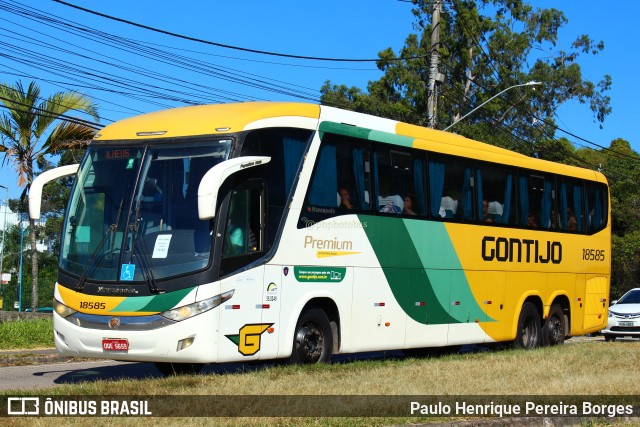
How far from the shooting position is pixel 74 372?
50.3 feet

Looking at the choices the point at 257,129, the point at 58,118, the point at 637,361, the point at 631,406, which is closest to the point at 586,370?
the point at 637,361

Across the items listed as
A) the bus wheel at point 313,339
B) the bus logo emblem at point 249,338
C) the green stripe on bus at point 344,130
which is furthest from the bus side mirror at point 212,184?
the bus wheel at point 313,339

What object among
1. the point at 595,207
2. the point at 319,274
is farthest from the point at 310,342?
the point at 595,207

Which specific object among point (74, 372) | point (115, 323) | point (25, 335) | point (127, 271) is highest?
point (127, 271)

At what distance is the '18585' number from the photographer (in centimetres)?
2159

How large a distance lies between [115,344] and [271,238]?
2.51 meters

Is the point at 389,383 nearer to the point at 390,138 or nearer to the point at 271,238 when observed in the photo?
the point at 271,238

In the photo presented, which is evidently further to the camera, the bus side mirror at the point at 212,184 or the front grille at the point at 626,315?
the front grille at the point at 626,315

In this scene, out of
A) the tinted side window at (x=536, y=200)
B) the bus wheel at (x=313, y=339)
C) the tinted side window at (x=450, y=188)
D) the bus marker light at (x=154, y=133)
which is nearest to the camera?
the bus marker light at (x=154, y=133)

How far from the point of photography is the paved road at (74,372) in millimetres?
13813

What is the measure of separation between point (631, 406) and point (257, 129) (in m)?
5.94

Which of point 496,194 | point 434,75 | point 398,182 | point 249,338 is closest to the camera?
point 249,338

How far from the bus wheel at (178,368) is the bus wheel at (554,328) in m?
8.77

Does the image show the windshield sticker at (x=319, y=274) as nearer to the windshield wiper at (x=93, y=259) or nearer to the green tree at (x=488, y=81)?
the windshield wiper at (x=93, y=259)
